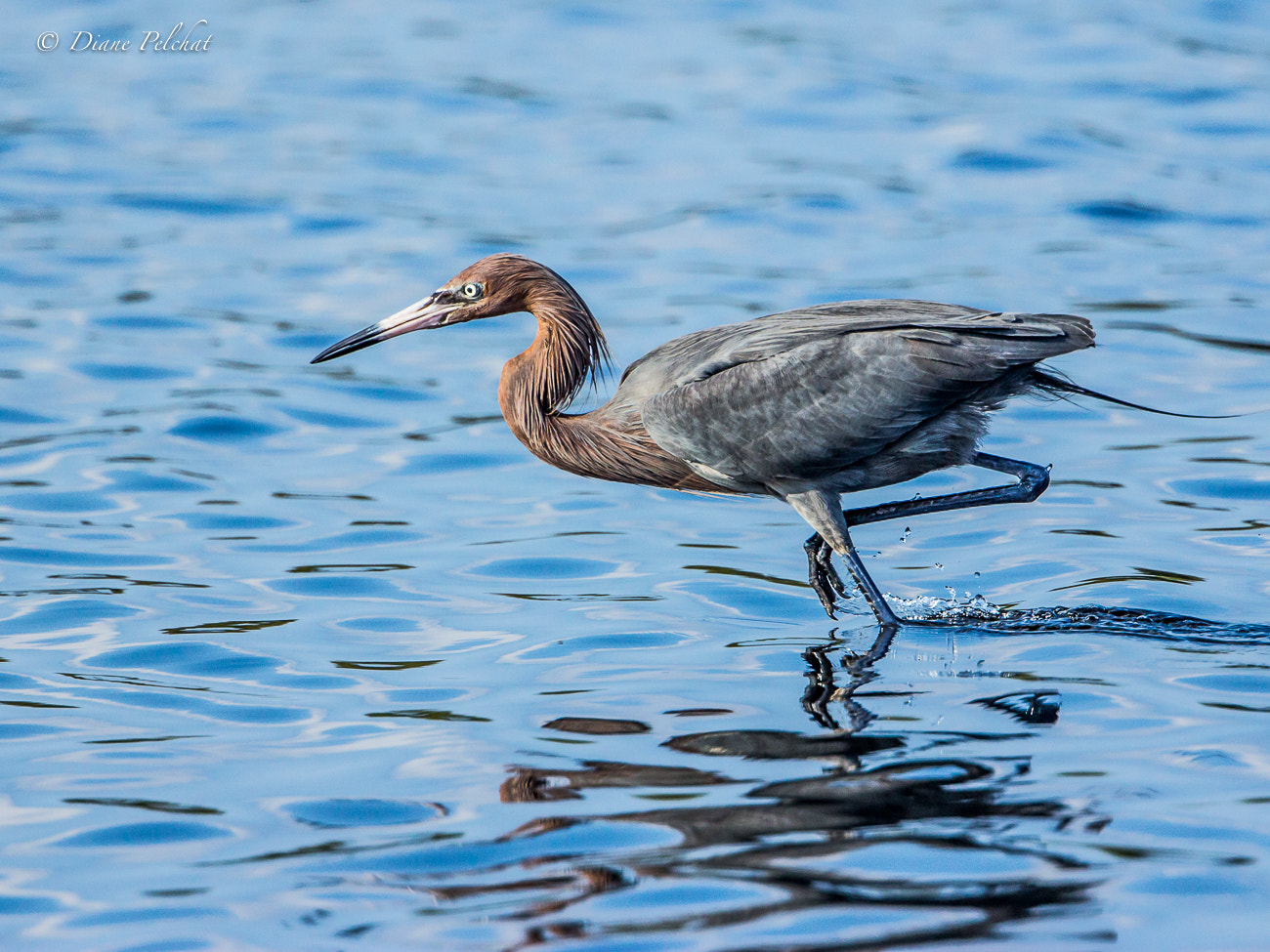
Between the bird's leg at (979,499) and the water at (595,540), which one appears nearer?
the water at (595,540)

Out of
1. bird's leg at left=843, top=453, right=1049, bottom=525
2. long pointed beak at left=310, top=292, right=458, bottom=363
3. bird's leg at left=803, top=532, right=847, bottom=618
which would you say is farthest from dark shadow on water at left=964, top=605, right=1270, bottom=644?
long pointed beak at left=310, top=292, right=458, bottom=363

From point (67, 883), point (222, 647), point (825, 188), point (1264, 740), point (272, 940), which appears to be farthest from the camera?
point (825, 188)

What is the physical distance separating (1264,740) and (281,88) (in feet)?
54.0

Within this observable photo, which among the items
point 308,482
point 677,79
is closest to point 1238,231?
point 677,79

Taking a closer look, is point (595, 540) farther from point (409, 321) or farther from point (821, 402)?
point (821, 402)

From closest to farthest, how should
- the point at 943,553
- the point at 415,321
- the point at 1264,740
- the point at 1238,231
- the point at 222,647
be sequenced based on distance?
the point at 1264,740 < the point at 222,647 < the point at 415,321 < the point at 943,553 < the point at 1238,231

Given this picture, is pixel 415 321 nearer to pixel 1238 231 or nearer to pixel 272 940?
pixel 272 940

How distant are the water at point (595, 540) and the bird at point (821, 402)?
2.03 ft

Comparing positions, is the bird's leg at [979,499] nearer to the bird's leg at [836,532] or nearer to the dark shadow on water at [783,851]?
the bird's leg at [836,532]

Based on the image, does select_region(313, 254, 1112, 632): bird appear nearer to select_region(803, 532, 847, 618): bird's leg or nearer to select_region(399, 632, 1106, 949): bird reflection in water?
select_region(803, 532, 847, 618): bird's leg

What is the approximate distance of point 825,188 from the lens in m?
17.0

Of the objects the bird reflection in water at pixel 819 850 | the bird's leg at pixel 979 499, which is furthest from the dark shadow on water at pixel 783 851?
the bird's leg at pixel 979 499

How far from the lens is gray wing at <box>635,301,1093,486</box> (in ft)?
24.9

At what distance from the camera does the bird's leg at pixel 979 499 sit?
8.33 meters
